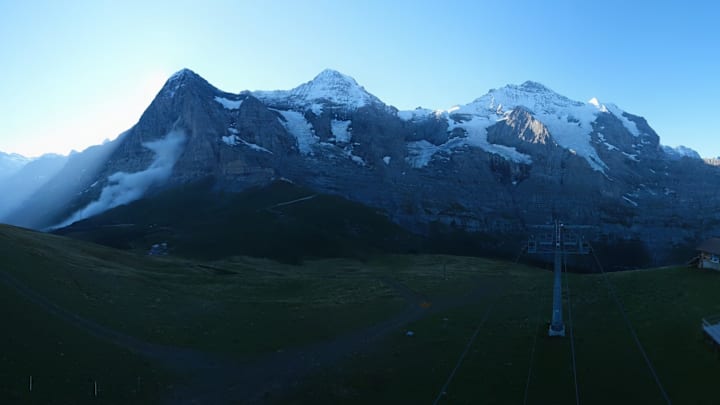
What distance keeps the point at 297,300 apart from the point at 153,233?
4892 inches

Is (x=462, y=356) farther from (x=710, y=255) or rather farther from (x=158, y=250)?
(x=158, y=250)

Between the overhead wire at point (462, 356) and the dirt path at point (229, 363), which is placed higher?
the overhead wire at point (462, 356)

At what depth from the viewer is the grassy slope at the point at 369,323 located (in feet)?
102

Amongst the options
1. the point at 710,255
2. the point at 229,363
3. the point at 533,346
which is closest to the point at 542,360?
the point at 533,346

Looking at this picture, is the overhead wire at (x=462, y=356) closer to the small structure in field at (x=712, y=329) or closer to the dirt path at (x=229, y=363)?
the dirt path at (x=229, y=363)

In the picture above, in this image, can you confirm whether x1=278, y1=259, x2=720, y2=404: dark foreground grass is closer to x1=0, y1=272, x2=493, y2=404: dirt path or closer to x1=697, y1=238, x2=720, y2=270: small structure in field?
x1=0, y1=272, x2=493, y2=404: dirt path

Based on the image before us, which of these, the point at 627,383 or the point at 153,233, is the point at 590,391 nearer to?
the point at 627,383

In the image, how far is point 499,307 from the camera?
57.5 m

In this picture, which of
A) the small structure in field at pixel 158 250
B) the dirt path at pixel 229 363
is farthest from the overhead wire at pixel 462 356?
the small structure in field at pixel 158 250

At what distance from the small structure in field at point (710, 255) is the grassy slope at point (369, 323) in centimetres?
258

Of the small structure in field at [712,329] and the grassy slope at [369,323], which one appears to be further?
the small structure in field at [712,329]

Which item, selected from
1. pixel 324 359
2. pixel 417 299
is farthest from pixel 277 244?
pixel 324 359

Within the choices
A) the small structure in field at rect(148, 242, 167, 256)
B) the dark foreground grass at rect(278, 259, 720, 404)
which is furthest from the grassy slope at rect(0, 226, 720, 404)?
the small structure in field at rect(148, 242, 167, 256)

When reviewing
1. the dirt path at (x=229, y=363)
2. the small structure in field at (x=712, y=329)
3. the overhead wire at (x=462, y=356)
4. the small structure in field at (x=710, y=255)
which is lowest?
the dirt path at (x=229, y=363)
